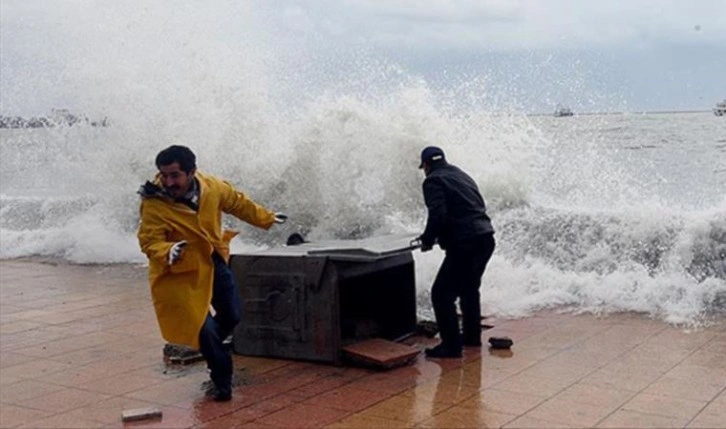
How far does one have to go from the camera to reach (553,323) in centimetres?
824

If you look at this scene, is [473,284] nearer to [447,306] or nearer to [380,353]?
[447,306]

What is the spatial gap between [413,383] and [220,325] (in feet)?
4.73

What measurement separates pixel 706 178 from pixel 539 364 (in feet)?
83.5

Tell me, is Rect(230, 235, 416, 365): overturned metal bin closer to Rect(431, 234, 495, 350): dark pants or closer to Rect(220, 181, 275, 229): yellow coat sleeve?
Rect(431, 234, 495, 350): dark pants

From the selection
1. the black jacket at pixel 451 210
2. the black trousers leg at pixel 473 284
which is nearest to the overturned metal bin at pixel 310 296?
the black jacket at pixel 451 210

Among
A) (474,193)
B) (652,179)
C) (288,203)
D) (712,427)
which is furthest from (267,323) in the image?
(652,179)

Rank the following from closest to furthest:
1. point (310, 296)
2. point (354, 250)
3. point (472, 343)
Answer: point (354, 250)
point (310, 296)
point (472, 343)

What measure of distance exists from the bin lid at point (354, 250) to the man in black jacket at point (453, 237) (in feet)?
0.92

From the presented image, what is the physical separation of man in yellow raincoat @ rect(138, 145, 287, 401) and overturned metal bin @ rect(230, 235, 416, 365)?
2.94 feet

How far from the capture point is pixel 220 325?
19.3 feet

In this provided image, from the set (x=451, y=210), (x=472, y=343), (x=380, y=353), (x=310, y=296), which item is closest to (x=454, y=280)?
(x=451, y=210)

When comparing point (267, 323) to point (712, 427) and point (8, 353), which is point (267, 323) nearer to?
point (8, 353)

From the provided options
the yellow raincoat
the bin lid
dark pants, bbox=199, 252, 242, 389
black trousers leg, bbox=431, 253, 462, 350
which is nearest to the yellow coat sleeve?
the yellow raincoat

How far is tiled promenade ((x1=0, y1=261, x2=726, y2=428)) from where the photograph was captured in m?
5.35
